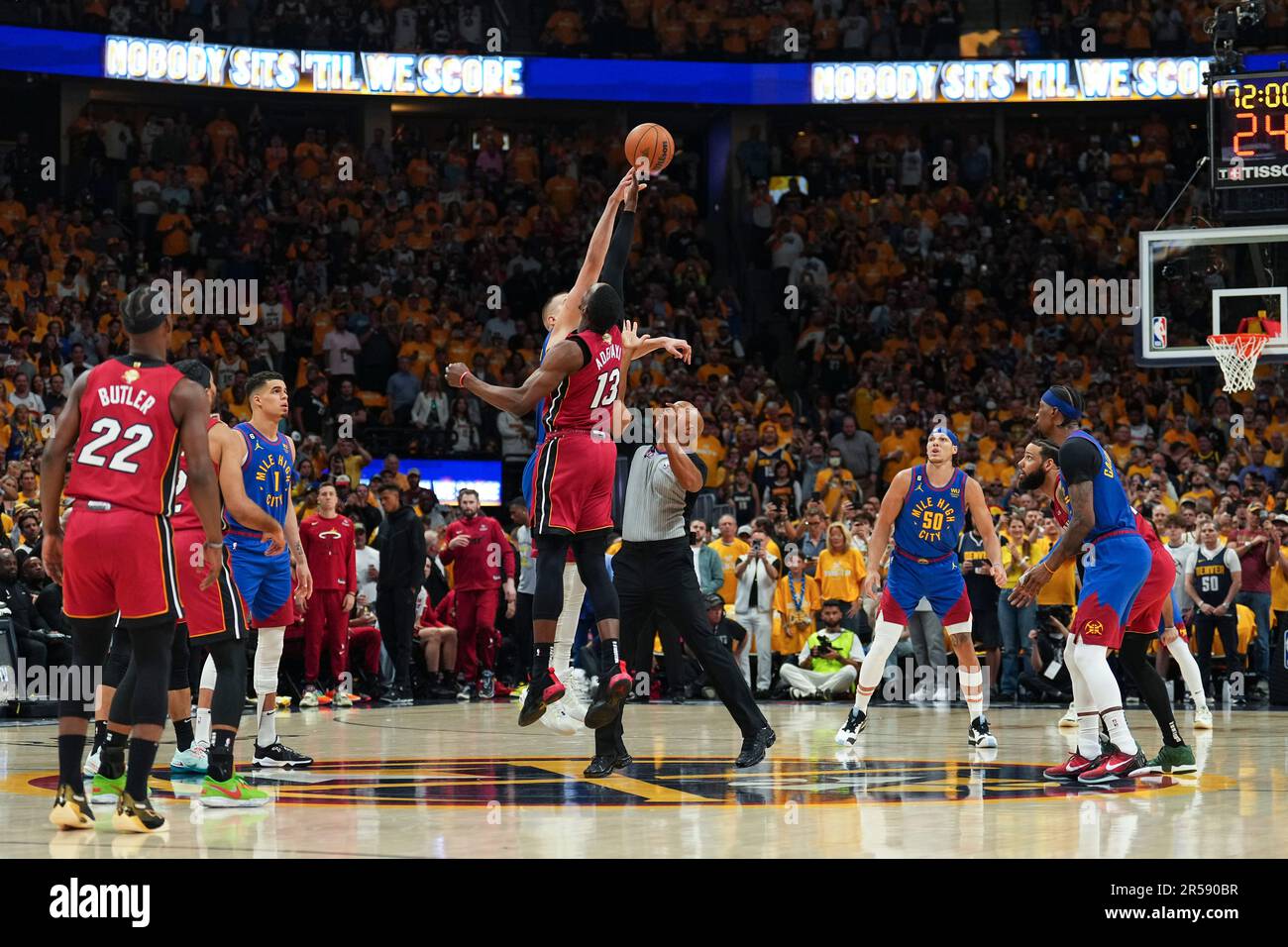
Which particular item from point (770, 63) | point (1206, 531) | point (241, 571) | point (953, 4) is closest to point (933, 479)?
point (241, 571)

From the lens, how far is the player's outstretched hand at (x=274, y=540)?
8.35 m

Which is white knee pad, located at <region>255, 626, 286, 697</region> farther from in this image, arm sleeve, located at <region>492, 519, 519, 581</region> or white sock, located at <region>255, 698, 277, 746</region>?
arm sleeve, located at <region>492, 519, 519, 581</region>

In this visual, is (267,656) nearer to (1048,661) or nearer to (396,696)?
(396,696)

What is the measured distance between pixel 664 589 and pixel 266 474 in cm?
234

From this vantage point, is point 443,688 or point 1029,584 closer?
point 1029,584

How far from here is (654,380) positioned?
22500mm

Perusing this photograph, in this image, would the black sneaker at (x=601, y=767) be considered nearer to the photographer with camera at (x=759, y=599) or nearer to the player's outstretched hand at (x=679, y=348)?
the player's outstretched hand at (x=679, y=348)

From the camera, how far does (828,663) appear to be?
16469mm

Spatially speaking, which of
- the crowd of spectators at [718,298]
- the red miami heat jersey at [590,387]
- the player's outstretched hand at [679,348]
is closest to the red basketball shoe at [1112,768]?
the player's outstretched hand at [679,348]

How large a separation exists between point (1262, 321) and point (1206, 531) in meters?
2.20

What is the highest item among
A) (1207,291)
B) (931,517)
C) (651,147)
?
(1207,291)

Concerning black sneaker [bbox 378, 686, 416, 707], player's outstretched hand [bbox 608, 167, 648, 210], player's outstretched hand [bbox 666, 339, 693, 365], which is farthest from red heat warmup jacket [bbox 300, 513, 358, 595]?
player's outstretched hand [bbox 666, 339, 693, 365]

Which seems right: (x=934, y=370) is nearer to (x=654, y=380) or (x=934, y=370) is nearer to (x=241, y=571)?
(x=654, y=380)
